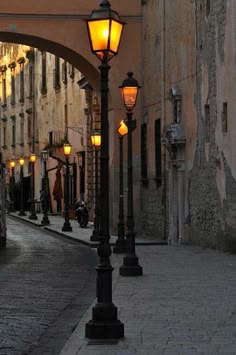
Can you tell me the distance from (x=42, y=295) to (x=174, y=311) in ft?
11.3

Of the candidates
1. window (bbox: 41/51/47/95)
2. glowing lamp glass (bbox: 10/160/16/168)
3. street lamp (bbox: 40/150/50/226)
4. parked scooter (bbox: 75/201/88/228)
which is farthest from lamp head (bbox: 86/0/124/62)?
glowing lamp glass (bbox: 10/160/16/168)

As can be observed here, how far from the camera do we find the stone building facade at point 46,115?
46.0 metres

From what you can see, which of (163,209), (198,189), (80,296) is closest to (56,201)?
(163,209)

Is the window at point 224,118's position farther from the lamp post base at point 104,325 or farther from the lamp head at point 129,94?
the lamp post base at point 104,325

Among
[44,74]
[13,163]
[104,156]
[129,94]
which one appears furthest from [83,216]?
[104,156]

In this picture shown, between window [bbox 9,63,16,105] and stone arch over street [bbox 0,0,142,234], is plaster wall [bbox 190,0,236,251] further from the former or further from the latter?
window [bbox 9,63,16,105]

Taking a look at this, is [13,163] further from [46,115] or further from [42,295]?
[42,295]

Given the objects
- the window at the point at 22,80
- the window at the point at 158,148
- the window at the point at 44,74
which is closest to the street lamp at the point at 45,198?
the window at the point at 44,74

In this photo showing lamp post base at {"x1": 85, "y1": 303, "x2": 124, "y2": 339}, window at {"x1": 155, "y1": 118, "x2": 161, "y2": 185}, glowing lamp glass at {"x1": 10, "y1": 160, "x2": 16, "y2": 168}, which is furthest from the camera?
glowing lamp glass at {"x1": 10, "y1": 160, "x2": 16, "y2": 168}

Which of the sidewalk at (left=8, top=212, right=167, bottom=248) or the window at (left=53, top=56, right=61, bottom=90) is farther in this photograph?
the window at (left=53, top=56, right=61, bottom=90)

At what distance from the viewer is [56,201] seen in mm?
55156

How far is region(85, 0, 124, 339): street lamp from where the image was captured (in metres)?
9.91

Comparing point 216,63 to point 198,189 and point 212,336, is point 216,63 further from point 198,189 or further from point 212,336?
point 212,336

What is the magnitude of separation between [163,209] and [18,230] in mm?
11605
